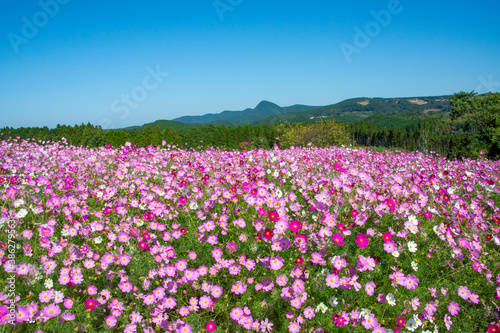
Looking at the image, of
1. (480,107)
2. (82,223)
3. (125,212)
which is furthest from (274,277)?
(480,107)

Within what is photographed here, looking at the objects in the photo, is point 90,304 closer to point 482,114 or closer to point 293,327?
point 293,327

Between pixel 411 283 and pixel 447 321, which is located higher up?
pixel 411 283

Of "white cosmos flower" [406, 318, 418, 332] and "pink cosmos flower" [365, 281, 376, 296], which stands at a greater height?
"pink cosmos flower" [365, 281, 376, 296]

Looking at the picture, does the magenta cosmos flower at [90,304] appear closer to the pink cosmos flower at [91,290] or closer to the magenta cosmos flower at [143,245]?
the pink cosmos flower at [91,290]

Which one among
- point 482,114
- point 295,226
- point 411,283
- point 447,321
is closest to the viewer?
point 447,321

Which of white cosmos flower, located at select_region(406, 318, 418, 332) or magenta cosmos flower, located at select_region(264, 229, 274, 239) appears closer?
white cosmos flower, located at select_region(406, 318, 418, 332)

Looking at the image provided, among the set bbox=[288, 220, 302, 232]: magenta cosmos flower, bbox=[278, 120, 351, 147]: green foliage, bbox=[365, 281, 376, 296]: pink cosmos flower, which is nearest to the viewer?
bbox=[365, 281, 376, 296]: pink cosmos flower

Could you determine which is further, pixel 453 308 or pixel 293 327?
pixel 453 308

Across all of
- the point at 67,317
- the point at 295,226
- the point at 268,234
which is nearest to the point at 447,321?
the point at 295,226

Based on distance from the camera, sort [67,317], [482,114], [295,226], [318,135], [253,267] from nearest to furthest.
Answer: [67,317], [253,267], [295,226], [482,114], [318,135]

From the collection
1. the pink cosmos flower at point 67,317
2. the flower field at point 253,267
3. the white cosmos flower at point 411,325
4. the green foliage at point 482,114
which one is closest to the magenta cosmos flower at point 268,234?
the flower field at point 253,267

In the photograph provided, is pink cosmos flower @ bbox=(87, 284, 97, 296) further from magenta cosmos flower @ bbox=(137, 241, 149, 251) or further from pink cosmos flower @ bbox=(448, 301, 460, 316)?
pink cosmos flower @ bbox=(448, 301, 460, 316)

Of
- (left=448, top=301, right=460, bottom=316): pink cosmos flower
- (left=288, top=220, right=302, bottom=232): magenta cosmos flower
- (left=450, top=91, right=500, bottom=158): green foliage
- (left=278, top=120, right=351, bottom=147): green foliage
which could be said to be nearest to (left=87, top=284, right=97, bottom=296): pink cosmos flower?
(left=288, top=220, right=302, bottom=232): magenta cosmos flower

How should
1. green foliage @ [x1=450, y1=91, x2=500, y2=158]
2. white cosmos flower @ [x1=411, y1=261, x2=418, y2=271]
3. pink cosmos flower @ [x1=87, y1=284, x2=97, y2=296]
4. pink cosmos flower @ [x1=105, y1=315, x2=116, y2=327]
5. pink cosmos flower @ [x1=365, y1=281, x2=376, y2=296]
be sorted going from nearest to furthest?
pink cosmos flower @ [x1=105, y1=315, x2=116, y2=327], pink cosmos flower @ [x1=365, y1=281, x2=376, y2=296], pink cosmos flower @ [x1=87, y1=284, x2=97, y2=296], white cosmos flower @ [x1=411, y1=261, x2=418, y2=271], green foliage @ [x1=450, y1=91, x2=500, y2=158]
